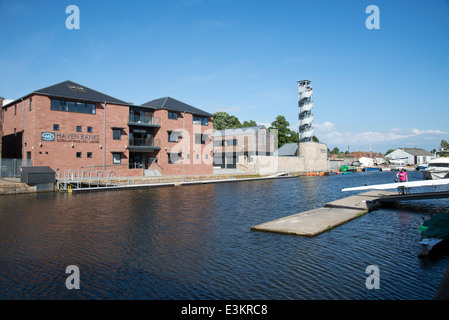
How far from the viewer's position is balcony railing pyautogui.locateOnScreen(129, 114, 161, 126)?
41.4m

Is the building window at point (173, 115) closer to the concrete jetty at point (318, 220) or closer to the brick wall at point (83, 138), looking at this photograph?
the brick wall at point (83, 138)

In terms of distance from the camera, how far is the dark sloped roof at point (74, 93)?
33.9m

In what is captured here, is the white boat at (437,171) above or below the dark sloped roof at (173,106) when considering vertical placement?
below

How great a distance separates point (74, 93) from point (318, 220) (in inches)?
1294

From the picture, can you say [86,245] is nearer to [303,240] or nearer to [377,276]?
[303,240]

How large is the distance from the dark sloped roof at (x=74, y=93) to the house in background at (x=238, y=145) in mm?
29024

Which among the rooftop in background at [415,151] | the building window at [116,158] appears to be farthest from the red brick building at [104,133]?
the rooftop in background at [415,151]

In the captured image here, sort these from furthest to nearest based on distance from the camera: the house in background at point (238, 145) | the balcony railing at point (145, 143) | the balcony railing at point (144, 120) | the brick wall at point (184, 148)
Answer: the house in background at point (238, 145)
the brick wall at point (184, 148)
the balcony railing at point (145, 143)
the balcony railing at point (144, 120)

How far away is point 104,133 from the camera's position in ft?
123

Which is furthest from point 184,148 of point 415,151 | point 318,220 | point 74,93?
point 415,151

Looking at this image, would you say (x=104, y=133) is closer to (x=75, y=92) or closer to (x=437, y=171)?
(x=75, y=92)

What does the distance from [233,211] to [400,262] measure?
10.2 m

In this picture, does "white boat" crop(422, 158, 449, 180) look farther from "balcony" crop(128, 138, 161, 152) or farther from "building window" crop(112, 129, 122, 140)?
"building window" crop(112, 129, 122, 140)
